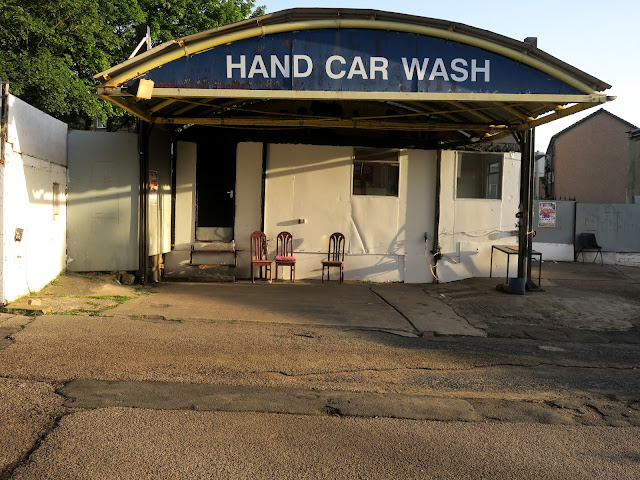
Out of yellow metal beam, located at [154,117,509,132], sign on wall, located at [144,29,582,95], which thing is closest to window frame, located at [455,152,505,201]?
yellow metal beam, located at [154,117,509,132]

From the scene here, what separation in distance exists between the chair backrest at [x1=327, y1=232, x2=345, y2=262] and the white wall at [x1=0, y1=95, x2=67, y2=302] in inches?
217

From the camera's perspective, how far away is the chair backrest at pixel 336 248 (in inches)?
497

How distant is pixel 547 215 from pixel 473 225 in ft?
24.1

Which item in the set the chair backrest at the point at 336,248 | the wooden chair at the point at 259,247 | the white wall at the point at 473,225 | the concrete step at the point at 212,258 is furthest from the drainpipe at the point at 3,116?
the white wall at the point at 473,225

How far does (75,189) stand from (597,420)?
946 cm

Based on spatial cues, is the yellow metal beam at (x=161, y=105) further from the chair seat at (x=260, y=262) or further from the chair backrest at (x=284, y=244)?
the chair backrest at (x=284, y=244)

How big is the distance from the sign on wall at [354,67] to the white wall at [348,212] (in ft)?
13.4

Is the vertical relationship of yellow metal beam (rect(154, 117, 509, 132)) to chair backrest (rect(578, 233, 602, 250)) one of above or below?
above

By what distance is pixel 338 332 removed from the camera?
25.7 ft

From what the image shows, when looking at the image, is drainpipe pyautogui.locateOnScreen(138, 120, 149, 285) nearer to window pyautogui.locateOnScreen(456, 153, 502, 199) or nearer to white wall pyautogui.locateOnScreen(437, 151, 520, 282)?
white wall pyautogui.locateOnScreen(437, 151, 520, 282)

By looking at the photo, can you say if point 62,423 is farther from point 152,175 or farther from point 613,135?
point 613,135

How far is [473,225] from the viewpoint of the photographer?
42.8ft

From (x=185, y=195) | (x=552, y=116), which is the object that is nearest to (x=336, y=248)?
(x=185, y=195)

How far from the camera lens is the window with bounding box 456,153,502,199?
13047 mm
